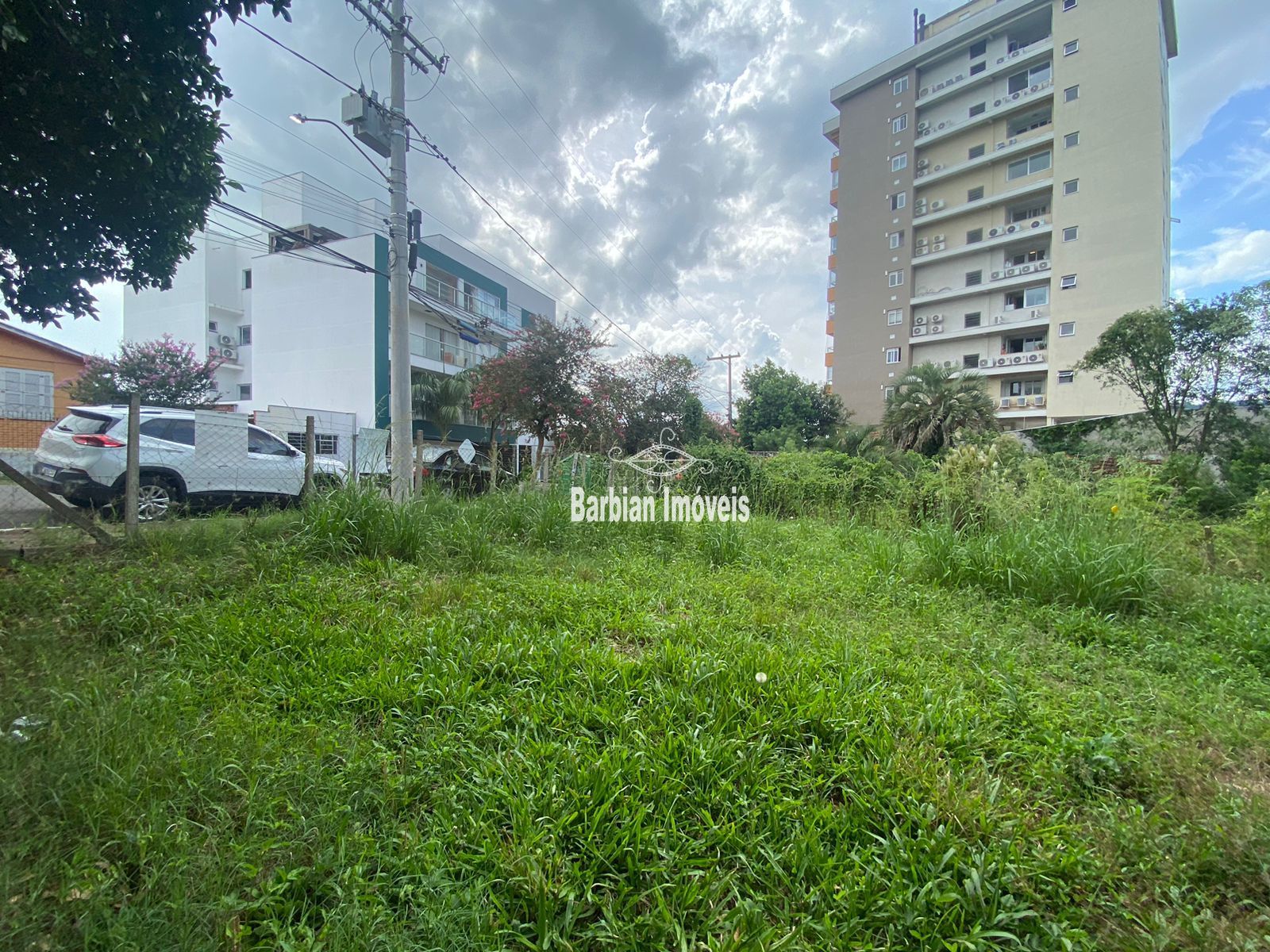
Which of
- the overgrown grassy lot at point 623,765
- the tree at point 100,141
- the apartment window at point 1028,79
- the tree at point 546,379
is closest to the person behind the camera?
the overgrown grassy lot at point 623,765

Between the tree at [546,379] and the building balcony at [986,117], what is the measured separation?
97.2ft

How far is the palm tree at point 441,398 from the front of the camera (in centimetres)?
1942

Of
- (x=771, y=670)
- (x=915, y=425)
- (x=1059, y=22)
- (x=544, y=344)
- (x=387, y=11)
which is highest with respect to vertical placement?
(x=1059, y=22)

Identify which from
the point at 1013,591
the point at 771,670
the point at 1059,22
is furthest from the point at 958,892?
the point at 1059,22

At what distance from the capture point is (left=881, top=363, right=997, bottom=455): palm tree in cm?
1647

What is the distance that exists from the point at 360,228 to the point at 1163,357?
91.8 feet

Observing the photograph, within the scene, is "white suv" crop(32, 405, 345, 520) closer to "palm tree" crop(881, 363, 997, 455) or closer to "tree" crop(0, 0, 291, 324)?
"tree" crop(0, 0, 291, 324)

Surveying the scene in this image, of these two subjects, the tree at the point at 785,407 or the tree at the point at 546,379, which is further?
the tree at the point at 785,407

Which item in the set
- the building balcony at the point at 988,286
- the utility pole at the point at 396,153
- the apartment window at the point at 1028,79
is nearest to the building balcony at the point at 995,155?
the apartment window at the point at 1028,79

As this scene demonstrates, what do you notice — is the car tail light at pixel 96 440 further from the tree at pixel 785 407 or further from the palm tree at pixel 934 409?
the tree at pixel 785 407

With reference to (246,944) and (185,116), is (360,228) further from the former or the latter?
(246,944)

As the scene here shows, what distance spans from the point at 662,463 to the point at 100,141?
20.2 ft

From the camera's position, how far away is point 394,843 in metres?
1.48

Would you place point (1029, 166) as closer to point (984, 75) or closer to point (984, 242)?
point (984, 242)
